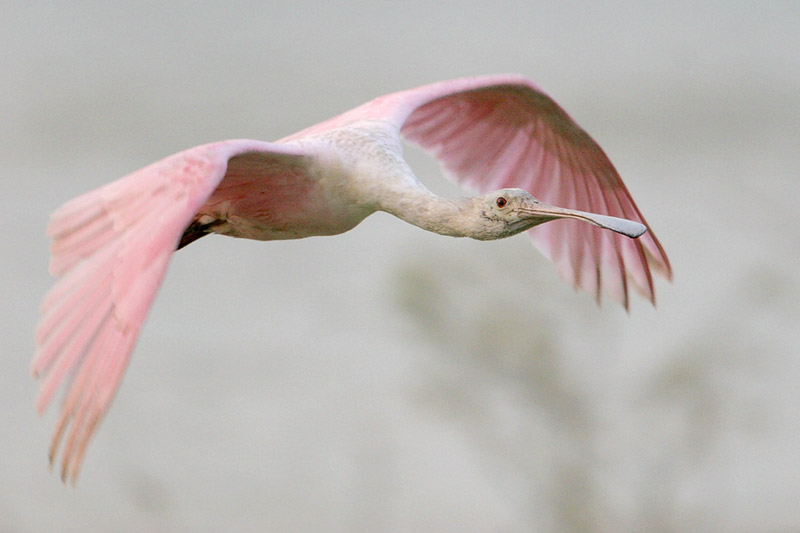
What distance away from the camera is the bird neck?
15.4ft

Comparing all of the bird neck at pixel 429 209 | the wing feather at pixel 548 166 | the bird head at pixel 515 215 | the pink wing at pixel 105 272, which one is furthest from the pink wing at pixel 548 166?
the pink wing at pixel 105 272

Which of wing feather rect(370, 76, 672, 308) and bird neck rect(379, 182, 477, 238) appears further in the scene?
wing feather rect(370, 76, 672, 308)

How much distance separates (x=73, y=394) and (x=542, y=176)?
3.22 m

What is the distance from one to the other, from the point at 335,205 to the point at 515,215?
71 cm

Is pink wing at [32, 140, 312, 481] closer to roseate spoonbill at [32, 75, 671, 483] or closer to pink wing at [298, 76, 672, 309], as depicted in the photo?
roseate spoonbill at [32, 75, 671, 483]

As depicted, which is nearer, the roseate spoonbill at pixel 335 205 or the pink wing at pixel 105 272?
the pink wing at pixel 105 272

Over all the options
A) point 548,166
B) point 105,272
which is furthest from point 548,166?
point 105,272

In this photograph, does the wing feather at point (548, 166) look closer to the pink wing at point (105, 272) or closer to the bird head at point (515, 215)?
the bird head at point (515, 215)

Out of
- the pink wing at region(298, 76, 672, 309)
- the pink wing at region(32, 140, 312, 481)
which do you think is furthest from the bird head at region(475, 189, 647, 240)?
the pink wing at region(298, 76, 672, 309)

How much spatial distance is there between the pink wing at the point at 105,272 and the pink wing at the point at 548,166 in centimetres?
196

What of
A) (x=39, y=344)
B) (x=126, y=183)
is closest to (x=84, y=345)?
(x=39, y=344)

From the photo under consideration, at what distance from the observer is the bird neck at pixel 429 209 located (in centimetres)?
469

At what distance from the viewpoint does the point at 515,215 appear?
4586 millimetres

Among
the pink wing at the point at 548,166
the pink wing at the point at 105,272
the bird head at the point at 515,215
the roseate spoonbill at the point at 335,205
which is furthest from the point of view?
the pink wing at the point at 548,166
